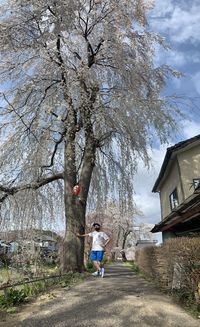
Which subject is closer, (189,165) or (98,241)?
(98,241)

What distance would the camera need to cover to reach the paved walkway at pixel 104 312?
4.88m

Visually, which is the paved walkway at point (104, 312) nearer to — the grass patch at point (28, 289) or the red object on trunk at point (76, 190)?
the grass patch at point (28, 289)

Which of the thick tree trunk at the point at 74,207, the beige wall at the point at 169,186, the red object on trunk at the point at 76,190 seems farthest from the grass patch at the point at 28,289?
the beige wall at the point at 169,186

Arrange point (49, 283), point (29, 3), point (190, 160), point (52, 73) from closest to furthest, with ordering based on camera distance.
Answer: point (49, 283) < point (29, 3) < point (52, 73) < point (190, 160)

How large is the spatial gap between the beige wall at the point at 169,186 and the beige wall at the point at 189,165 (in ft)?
1.70

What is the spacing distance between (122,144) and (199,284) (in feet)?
27.3

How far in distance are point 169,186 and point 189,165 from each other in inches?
177

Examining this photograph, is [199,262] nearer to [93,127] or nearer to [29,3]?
[93,127]

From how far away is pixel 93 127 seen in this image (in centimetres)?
1345

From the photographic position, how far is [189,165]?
17.5m

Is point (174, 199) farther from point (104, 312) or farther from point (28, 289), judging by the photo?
point (104, 312)

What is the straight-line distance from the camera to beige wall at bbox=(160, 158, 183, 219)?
18270mm

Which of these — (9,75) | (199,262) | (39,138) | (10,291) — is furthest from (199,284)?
(9,75)

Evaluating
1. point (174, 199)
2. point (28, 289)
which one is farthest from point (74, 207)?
point (174, 199)
